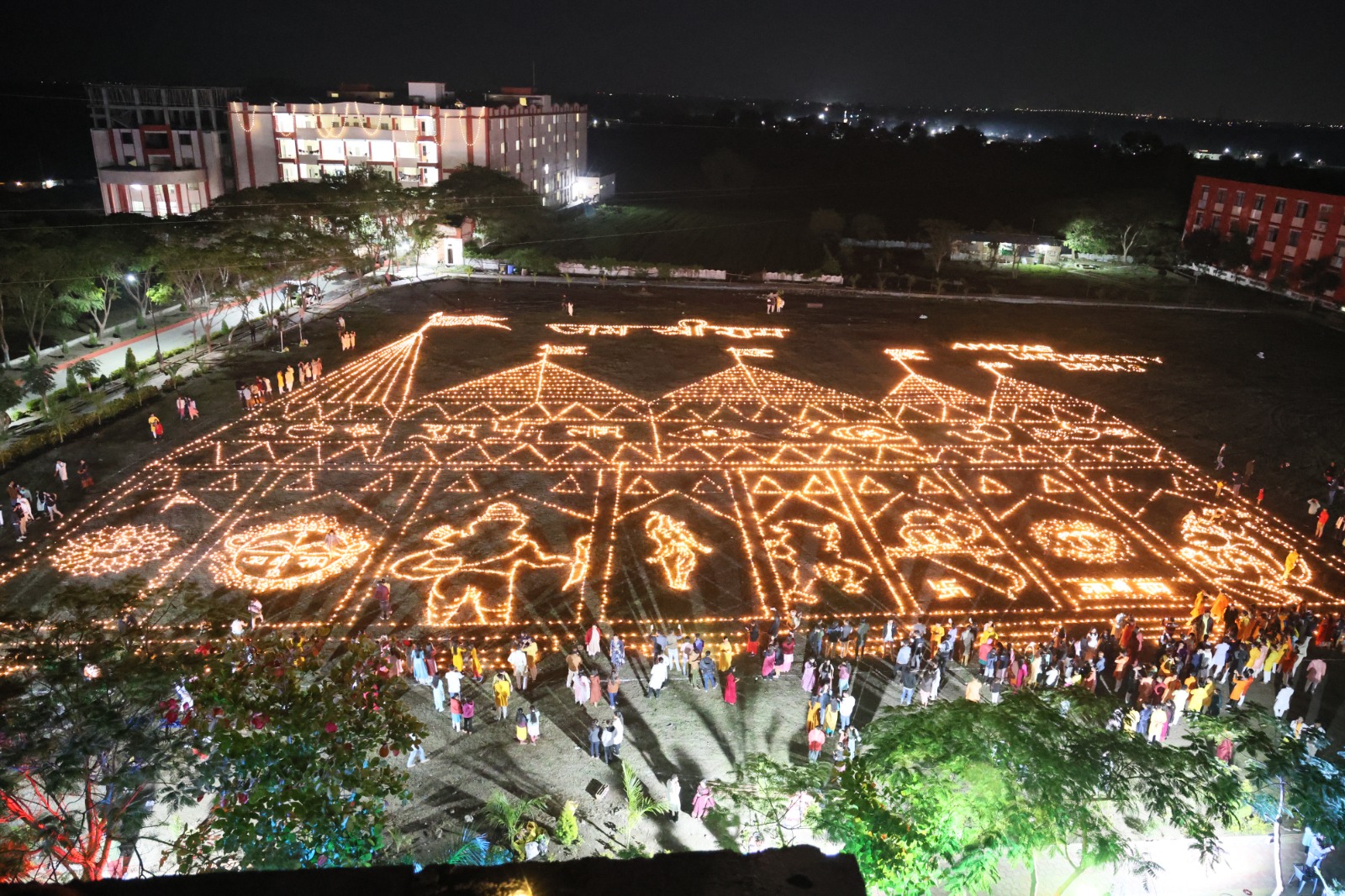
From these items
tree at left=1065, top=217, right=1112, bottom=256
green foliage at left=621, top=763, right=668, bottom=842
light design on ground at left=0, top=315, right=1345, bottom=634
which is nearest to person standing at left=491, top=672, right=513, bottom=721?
green foliage at left=621, top=763, right=668, bottom=842

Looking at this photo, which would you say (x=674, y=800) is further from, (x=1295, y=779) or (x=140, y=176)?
(x=140, y=176)

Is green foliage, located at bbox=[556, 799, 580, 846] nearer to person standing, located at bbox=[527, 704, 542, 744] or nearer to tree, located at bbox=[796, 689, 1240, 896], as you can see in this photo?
person standing, located at bbox=[527, 704, 542, 744]

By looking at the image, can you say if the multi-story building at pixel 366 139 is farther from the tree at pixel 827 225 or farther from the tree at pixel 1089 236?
the tree at pixel 1089 236

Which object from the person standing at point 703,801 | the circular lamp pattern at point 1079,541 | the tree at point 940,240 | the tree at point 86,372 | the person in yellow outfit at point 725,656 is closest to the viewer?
the person standing at point 703,801

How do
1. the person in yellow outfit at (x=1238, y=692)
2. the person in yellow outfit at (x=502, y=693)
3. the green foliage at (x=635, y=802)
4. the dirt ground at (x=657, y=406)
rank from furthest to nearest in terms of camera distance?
the person in yellow outfit at (x=1238, y=692)
the person in yellow outfit at (x=502, y=693)
the dirt ground at (x=657, y=406)
the green foliage at (x=635, y=802)

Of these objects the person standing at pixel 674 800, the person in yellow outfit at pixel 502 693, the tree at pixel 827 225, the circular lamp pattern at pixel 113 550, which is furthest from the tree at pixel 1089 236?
the circular lamp pattern at pixel 113 550

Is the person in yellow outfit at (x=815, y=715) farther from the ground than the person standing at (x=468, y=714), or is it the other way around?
the person in yellow outfit at (x=815, y=715)
